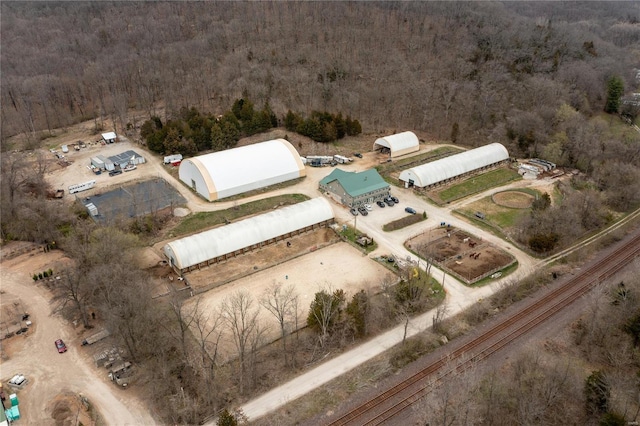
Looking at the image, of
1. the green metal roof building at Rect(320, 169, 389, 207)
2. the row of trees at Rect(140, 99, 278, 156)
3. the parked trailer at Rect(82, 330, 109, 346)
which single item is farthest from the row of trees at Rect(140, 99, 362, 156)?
the parked trailer at Rect(82, 330, 109, 346)

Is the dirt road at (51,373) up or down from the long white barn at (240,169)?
down

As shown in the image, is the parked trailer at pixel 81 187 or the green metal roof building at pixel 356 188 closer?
the green metal roof building at pixel 356 188

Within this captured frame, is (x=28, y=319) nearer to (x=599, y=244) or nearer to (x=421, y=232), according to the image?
(x=421, y=232)

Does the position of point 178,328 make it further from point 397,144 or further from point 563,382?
point 397,144

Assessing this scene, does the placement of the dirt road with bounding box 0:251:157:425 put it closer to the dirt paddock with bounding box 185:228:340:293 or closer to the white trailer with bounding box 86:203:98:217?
the dirt paddock with bounding box 185:228:340:293

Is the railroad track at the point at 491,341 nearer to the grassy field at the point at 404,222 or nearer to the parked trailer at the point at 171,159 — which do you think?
the grassy field at the point at 404,222

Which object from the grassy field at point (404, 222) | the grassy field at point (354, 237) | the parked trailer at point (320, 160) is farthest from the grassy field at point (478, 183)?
the parked trailer at point (320, 160)

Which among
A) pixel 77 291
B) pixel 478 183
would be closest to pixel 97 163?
pixel 77 291

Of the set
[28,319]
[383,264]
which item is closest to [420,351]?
[383,264]
